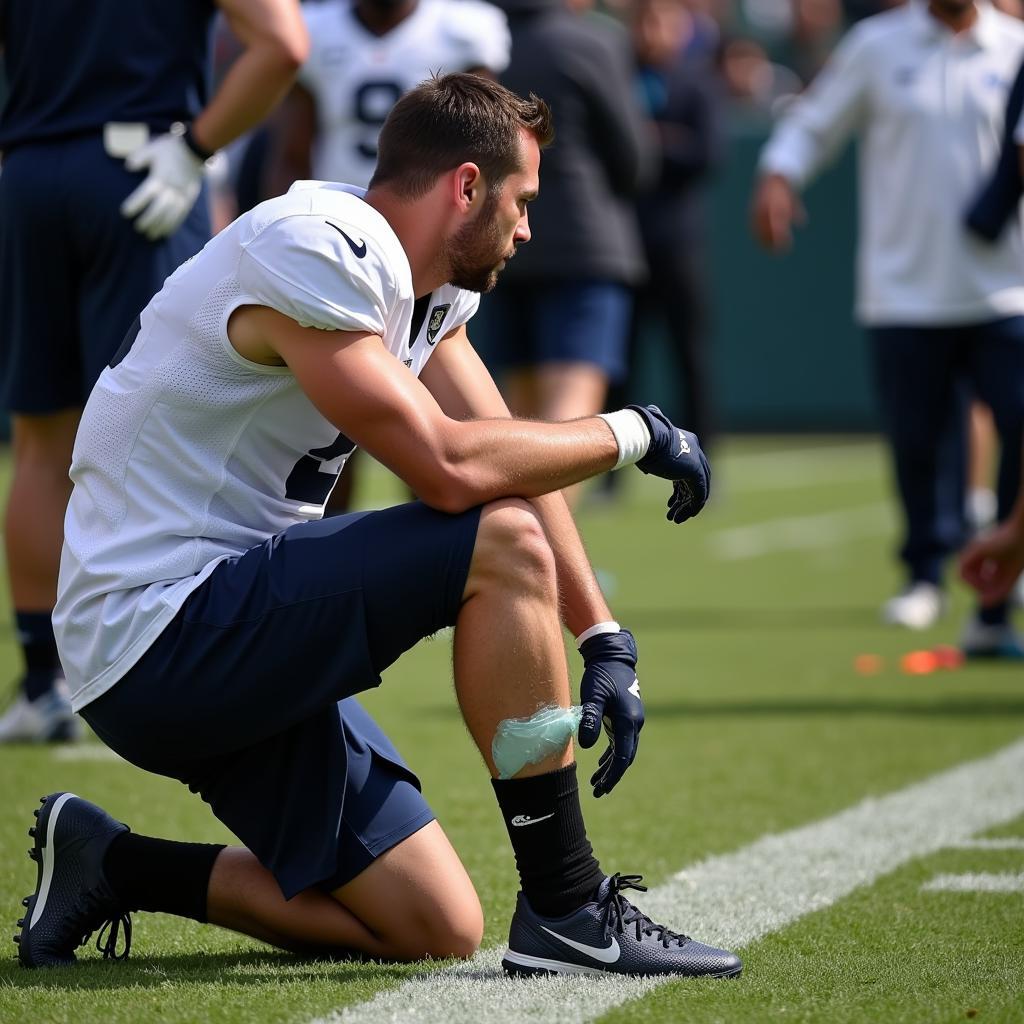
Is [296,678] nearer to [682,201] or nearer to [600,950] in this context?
[600,950]

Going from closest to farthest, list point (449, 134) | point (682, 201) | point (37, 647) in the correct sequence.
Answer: point (449, 134) < point (37, 647) < point (682, 201)

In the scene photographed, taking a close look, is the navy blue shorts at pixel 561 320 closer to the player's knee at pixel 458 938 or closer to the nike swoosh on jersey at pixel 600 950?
the player's knee at pixel 458 938

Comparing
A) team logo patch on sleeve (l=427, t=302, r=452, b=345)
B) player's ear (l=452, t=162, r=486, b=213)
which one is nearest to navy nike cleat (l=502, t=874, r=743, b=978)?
team logo patch on sleeve (l=427, t=302, r=452, b=345)

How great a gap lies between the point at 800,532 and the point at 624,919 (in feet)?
24.9

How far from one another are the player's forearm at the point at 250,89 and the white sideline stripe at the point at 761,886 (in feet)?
6.42

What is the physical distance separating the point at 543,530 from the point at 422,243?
471mm

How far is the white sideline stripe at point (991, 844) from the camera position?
12.4ft

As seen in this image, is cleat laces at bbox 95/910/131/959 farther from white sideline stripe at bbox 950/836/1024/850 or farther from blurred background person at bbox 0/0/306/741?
blurred background person at bbox 0/0/306/741

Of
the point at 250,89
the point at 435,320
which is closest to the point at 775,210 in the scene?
the point at 250,89

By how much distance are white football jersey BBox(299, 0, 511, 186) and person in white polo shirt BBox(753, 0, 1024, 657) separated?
1387mm

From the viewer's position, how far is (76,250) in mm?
4508

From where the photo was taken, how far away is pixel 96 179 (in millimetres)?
4469

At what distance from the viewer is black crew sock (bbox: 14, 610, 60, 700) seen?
4.74 metres

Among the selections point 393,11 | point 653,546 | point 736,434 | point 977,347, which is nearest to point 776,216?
point 977,347
